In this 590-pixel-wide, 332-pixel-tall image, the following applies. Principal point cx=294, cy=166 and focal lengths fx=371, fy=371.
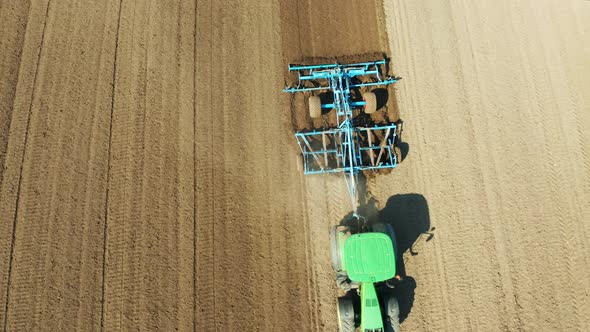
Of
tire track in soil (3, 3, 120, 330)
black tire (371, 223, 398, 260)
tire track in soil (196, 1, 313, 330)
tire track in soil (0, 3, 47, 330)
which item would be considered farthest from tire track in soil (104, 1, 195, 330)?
black tire (371, 223, 398, 260)

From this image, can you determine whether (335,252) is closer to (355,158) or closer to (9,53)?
(355,158)

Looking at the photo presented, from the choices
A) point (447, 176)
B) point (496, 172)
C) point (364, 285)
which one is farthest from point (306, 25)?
point (364, 285)

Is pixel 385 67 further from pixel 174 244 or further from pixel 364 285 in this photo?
pixel 174 244

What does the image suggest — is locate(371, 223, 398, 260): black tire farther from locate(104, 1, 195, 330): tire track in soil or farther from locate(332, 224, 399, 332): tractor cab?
locate(104, 1, 195, 330): tire track in soil

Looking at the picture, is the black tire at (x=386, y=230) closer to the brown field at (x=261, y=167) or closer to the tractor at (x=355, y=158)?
the tractor at (x=355, y=158)

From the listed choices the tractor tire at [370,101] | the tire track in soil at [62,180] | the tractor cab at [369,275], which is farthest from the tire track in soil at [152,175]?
the tractor tire at [370,101]
